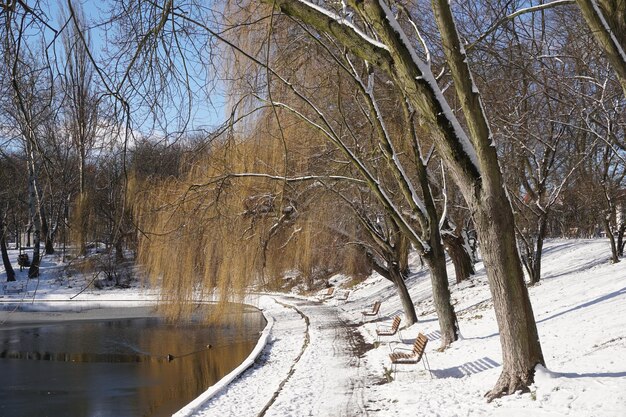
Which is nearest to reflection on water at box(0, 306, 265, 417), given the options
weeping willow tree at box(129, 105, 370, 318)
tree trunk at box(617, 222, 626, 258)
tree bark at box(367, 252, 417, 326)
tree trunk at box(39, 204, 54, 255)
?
weeping willow tree at box(129, 105, 370, 318)

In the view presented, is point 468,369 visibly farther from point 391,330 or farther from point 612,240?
point 612,240

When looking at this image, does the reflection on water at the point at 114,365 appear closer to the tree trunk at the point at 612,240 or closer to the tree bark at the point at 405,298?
the tree bark at the point at 405,298

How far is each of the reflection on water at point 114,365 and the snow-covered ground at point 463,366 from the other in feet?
4.63

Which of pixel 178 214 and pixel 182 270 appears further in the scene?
pixel 182 270

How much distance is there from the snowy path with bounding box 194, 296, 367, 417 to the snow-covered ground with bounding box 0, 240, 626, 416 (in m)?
0.02

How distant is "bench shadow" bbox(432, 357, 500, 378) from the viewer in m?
8.03

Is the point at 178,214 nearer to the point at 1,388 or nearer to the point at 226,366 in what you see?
the point at 226,366

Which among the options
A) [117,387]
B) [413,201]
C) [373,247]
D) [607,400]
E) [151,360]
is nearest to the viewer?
[607,400]

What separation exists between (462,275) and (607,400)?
1480cm

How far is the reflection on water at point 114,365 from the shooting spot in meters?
10.2

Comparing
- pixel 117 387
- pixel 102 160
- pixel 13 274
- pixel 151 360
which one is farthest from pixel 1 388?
pixel 13 274

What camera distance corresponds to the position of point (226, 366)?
13.4 m

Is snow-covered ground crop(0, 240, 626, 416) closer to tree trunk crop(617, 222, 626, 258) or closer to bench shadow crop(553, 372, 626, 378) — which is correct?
bench shadow crop(553, 372, 626, 378)

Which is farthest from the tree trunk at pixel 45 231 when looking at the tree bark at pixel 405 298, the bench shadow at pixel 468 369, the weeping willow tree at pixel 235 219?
the tree bark at pixel 405 298
